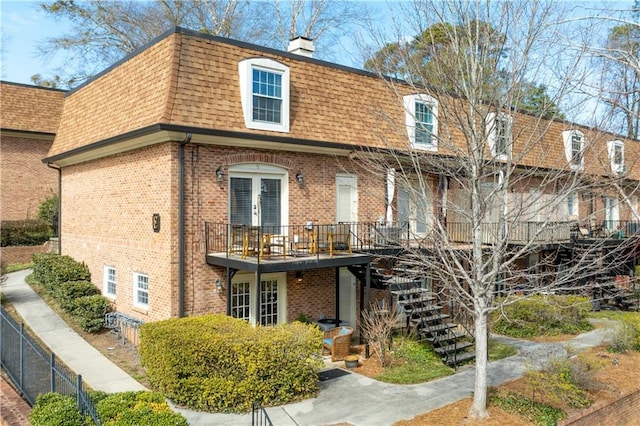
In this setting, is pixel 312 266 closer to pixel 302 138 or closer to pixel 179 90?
pixel 302 138

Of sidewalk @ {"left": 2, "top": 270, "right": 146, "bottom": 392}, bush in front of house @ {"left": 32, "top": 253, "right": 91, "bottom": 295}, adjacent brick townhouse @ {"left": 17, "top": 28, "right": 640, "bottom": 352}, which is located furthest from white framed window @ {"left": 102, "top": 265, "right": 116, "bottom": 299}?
sidewalk @ {"left": 2, "top": 270, "right": 146, "bottom": 392}

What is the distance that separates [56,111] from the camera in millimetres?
24859

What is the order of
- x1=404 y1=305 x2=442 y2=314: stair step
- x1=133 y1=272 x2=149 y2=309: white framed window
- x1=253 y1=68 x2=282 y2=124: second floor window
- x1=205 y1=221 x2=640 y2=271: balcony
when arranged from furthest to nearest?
x1=133 y1=272 x2=149 y2=309: white framed window < x1=253 y1=68 x2=282 y2=124: second floor window < x1=404 y1=305 x2=442 y2=314: stair step < x1=205 y1=221 x2=640 y2=271: balcony

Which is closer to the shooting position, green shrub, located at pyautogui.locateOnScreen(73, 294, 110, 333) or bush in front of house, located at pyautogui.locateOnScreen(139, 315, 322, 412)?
bush in front of house, located at pyautogui.locateOnScreen(139, 315, 322, 412)

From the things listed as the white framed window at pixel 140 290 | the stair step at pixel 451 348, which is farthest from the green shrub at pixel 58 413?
the stair step at pixel 451 348

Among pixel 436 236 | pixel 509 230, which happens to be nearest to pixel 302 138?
pixel 436 236

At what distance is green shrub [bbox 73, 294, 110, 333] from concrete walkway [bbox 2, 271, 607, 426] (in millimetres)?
410

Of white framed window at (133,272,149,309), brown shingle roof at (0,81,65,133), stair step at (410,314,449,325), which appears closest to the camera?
stair step at (410,314,449,325)

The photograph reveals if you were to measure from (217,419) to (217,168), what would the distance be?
6.13 m

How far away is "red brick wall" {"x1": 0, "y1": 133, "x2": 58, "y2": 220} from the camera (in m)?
23.5

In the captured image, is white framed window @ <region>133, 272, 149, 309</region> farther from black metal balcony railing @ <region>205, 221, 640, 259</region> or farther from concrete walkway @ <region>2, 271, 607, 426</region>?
black metal balcony railing @ <region>205, 221, 640, 259</region>

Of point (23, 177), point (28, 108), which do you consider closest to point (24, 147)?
point (23, 177)

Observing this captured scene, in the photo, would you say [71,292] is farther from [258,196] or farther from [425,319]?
[425,319]

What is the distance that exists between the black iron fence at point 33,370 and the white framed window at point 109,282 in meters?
4.19
